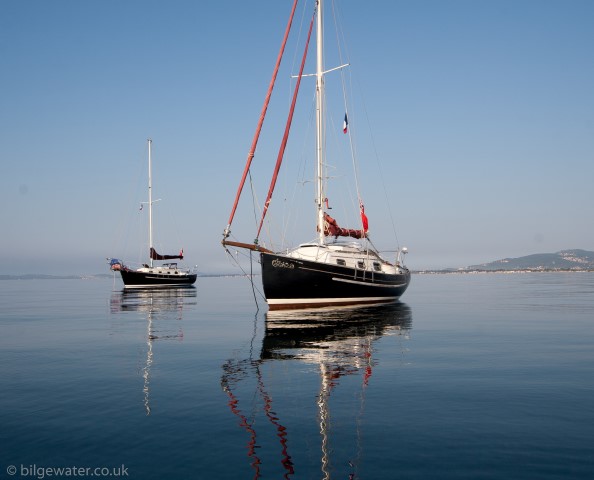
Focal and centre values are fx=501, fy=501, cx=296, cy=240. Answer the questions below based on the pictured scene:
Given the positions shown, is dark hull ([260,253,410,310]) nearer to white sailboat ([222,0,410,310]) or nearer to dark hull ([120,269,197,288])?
white sailboat ([222,0,410,310])

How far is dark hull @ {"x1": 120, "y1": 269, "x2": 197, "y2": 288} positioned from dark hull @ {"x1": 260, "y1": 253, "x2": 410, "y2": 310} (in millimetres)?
46425

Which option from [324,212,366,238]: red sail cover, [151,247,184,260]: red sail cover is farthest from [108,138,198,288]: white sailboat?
[324,212,366,238]: red sail cover

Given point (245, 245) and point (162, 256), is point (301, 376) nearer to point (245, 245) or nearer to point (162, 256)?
point (245, 245)

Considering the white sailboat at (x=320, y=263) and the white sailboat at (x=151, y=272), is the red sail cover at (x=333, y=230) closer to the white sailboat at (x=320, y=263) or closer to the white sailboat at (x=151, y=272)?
the white sailboat at (x=320, y=263)

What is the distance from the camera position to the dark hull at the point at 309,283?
30.7 meters

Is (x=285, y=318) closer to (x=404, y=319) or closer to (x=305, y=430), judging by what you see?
(x=404, y=319)

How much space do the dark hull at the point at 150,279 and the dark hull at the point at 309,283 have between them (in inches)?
1828

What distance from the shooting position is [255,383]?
11859 millimetres

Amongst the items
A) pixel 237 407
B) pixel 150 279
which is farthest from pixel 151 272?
pixel 237 407

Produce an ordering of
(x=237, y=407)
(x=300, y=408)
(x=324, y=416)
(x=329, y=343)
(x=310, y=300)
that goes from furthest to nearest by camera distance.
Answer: (x=310, y=300)
(x=329, y=343)
(x=237, y=407)
(x=300, y=408)
(x=324, y=416)

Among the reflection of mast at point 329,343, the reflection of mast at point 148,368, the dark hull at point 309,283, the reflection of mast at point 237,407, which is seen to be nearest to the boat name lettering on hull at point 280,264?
the dark hull at point 309,283

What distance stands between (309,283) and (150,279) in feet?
162

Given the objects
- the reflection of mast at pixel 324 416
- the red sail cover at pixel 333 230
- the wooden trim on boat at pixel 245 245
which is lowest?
the reflection of mast at pixel 324 416

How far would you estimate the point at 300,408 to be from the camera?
960cm
